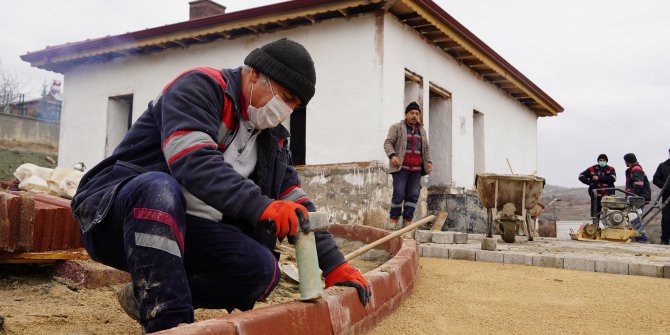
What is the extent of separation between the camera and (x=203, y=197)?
187 centimetres

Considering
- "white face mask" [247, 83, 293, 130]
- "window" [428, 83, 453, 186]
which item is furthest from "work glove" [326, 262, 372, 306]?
"window" [428, 83, 453, 186]

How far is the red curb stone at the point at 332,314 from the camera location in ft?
5.17

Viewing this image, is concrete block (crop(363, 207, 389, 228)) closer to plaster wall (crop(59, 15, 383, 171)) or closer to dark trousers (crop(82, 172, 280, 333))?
plaster wall (crop(59, 15, 383, 171))

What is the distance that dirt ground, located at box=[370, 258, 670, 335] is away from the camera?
2.62 meters

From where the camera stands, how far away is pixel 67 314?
2.55m

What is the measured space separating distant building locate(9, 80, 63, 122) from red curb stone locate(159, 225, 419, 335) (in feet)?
82.6

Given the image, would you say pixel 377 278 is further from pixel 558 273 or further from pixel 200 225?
pixel 558 273

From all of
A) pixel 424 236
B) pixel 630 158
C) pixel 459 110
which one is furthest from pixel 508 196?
pixel 630 158

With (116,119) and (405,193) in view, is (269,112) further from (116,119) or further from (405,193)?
(116,119)

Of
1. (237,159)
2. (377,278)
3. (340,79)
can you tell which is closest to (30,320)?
(237,159)

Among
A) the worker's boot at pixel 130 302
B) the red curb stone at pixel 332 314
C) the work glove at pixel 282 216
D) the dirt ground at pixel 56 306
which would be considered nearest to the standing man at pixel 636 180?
the red curb stone at pixel 332 314

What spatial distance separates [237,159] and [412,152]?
18.0ft

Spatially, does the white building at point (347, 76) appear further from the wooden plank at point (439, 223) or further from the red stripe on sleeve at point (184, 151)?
the red stripe on sleeve at point (184, 151)

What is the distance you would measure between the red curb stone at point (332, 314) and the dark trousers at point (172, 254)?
0.24m
